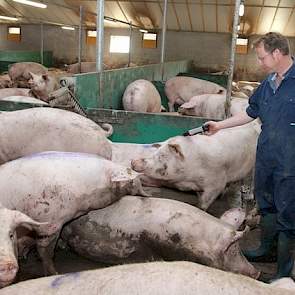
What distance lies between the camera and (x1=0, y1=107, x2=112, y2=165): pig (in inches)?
157

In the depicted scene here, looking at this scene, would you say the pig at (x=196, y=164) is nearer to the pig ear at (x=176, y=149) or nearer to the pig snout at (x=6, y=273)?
the pig ear at (x=176, y=149)

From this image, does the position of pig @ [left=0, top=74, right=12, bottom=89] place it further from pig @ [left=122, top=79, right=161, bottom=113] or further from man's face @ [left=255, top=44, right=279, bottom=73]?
man's face @ [left=255, top=44, right=279, bottom=73]

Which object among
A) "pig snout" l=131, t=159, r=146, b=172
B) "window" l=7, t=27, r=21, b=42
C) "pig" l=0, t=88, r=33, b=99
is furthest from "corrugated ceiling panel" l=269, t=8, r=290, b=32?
"pig snout" l=131, t=159, r=146, b=172

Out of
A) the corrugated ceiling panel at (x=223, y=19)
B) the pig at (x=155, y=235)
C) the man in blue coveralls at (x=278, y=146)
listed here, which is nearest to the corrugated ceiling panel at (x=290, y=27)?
the corrugated ceiling panel at (x=223, y=19)

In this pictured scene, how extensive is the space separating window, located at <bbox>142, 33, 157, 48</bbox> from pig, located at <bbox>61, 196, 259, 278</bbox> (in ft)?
47.0

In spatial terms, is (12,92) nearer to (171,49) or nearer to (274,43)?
(274,43)

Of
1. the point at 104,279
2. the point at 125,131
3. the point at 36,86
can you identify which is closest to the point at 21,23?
the point at 36,86

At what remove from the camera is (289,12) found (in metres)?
14.5

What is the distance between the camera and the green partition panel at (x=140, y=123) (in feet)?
16.9

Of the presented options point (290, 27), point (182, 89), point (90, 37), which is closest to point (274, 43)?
point (182, 89)

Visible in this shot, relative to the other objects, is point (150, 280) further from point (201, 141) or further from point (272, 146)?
point (201, 141)

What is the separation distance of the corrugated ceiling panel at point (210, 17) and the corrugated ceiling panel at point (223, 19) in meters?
0.17

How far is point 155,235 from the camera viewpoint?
10.5 feet

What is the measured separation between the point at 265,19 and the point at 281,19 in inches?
19.0
